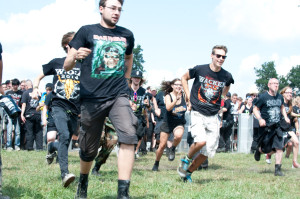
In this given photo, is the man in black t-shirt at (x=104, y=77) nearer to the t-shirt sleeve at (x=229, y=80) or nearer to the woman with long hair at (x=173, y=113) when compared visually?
the t-shirt sleeve at (x=229, y=80)

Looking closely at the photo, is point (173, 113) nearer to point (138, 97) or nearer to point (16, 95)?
point (138, 97)

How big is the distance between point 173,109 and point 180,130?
0.56 metres

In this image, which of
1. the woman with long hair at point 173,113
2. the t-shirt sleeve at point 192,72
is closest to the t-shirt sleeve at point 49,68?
the t-shirt sleeve at point 192,72

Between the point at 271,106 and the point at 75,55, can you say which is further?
the point at 271,106

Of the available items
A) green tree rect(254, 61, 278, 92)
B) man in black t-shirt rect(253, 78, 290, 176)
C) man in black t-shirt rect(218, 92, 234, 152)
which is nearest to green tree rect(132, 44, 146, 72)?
green tree rect(254, 61, 278, 92)

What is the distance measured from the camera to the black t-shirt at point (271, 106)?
9586 millimetres

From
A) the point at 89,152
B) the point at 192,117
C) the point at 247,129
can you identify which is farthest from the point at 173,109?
the point at 247,129

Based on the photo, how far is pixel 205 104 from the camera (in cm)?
757

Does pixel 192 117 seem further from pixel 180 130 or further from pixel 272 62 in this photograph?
pixel 272 62

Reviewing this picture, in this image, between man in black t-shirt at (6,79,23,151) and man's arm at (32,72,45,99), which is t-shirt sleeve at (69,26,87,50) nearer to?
man's arm at (32,72,45,99)

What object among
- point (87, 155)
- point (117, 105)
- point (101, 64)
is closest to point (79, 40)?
point (101, 64)

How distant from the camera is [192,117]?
767cm

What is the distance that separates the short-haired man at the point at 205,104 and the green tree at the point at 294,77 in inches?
4754

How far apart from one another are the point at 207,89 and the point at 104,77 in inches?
130
